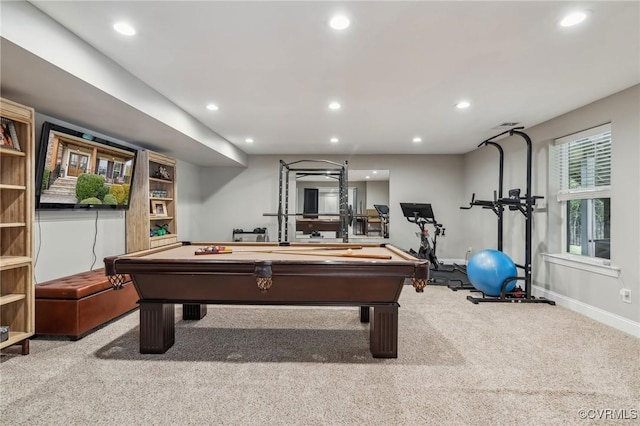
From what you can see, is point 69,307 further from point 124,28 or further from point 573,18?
point 573,18

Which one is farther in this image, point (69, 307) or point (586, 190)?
point (586, 190)

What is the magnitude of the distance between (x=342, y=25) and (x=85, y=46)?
1.88m

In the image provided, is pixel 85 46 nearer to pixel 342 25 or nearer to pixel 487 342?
pixel 342 25

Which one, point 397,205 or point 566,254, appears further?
point 397,205

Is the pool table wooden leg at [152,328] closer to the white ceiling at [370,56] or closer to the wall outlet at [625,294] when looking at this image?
the white ceiling at [370,56]

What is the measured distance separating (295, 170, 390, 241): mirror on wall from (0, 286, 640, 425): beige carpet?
13.6 feet

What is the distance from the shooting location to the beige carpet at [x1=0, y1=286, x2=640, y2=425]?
1.77m

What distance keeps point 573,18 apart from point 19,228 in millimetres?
4263

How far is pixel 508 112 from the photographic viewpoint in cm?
386

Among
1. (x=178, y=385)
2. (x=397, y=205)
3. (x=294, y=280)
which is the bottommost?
(x=178, y=385)

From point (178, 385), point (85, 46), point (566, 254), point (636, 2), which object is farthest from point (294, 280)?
point (566, 254)

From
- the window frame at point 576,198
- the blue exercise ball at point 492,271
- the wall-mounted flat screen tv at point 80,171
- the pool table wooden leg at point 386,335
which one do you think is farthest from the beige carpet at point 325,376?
the wall-mounted flat screen tv at point 80,171

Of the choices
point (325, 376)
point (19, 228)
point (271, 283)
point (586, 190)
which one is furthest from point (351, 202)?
point (19, 228)

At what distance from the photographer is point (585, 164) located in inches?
148
